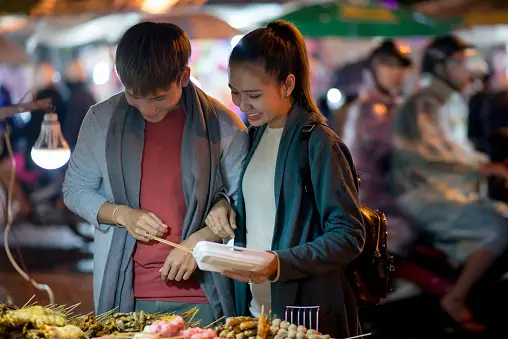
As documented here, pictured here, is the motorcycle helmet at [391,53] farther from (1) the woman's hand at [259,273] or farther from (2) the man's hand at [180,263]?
(1) the woman's hand at [259,273]

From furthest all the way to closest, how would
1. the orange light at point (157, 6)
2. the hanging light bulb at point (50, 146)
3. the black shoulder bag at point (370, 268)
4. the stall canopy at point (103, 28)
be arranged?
the orange light at point (157, 6) → the stall canopy at point (103, 28) → the hanging light bulb at point (50, 146) → the black shoulder bag at point (370, 268)

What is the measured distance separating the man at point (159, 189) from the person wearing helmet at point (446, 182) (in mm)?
4001

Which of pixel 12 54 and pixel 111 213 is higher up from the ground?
pixel 12 54

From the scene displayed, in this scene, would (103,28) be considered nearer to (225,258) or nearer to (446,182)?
(446,182)

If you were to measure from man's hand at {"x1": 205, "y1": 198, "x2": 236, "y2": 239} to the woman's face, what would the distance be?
304 mm

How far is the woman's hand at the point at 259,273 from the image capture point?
90.0 inches

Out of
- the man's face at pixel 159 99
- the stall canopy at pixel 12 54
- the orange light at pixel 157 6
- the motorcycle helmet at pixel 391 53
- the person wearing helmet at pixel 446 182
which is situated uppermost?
the orange light at pixel 157 6

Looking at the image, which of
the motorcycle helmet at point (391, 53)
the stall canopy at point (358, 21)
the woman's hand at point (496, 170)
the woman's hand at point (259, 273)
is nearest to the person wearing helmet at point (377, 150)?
the motorcycle helmet at point (391, 53)

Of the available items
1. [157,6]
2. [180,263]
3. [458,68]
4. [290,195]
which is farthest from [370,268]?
[458,68]

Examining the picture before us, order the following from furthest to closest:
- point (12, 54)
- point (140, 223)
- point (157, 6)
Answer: point (12, 54), point (157, 6), point (140, 223)

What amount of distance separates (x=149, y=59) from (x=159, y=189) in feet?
1.47

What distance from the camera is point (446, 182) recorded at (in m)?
6.50

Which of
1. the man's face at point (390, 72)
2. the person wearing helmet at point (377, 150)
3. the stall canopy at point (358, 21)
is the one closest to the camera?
the person wearing helmet at point (377, 150)

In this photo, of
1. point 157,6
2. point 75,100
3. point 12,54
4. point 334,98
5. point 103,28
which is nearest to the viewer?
point 157,6
